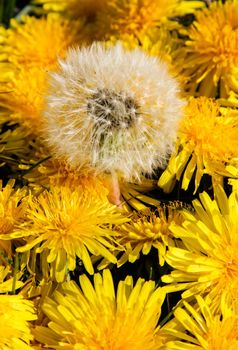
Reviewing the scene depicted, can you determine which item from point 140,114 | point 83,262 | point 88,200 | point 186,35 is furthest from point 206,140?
point 186,35

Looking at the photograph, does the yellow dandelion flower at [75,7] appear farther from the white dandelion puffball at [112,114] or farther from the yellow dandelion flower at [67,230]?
the yellow dandelion flower at [67,230]

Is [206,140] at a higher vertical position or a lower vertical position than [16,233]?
higher

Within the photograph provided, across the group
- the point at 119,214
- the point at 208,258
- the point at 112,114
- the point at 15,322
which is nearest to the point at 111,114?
the point at 112,114

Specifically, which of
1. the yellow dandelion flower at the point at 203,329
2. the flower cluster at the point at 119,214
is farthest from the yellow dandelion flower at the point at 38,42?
the yellow dandelion flower at the point at 203,329

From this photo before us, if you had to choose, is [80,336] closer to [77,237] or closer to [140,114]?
[77,237]

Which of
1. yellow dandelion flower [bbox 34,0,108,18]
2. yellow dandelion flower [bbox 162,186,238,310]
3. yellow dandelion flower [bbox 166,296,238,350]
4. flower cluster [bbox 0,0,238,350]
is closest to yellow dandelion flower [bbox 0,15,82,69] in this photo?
yellow dandelion flower [bbox 34,0,108,18]

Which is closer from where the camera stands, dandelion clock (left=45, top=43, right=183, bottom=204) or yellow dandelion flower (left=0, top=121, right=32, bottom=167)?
dandelion clock (left=45, top=43, right=183, bottom=204)

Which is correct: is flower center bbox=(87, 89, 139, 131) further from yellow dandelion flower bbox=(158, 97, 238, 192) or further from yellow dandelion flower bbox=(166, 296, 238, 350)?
yellow dandelion flower bbox=(166, 296, 238, 350)
